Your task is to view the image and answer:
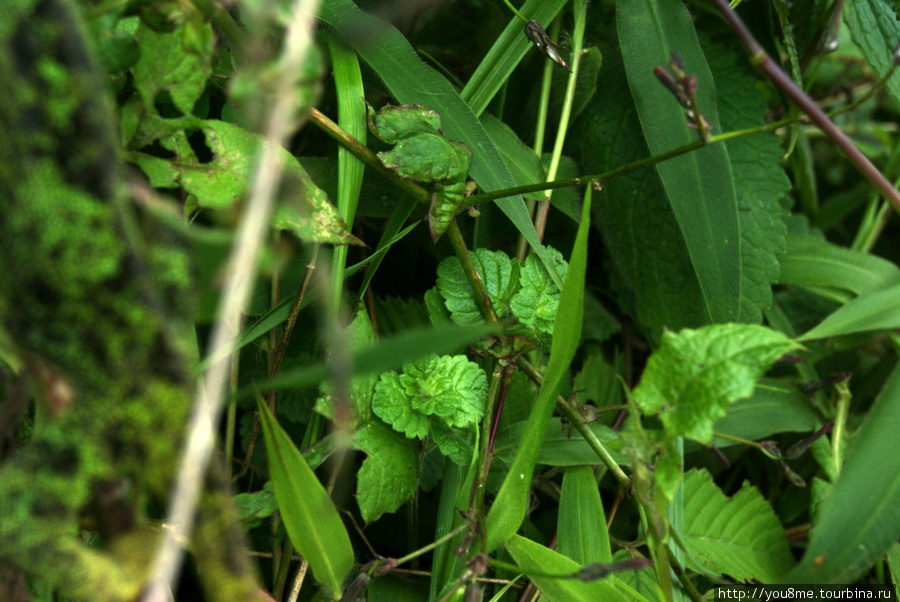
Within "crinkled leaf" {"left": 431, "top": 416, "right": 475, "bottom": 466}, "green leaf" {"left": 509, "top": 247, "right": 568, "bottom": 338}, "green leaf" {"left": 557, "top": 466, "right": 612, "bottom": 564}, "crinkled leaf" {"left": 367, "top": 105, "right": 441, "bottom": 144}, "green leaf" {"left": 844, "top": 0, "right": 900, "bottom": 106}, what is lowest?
"green leaf" {"left": 557, "top": 466, "right": 612, "bottom": 564}

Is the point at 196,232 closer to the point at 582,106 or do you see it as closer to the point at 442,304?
the point at 442,304

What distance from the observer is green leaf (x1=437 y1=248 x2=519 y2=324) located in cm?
87

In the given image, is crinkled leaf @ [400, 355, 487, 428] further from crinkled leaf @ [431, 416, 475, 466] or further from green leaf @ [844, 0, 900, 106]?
green leaf @ [844, 0, 900, 106]

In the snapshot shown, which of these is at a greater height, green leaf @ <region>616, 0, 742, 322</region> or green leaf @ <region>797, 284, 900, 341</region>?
green leaf @ <region>616, 0, 742, 322</region>

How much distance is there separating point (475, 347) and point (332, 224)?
0.28 metres

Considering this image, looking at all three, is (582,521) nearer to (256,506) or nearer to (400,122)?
(256,506)

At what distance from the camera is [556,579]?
2.40ft

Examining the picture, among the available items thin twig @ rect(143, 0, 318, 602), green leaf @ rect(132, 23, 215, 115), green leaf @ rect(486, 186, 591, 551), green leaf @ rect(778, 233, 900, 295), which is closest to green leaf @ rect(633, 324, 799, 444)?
green leaf @ rect(486, 186, 591, 551)

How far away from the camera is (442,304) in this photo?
2.93ft

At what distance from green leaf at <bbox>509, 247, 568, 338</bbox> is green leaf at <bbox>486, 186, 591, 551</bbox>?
114mm

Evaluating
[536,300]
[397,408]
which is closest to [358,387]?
[397,408]

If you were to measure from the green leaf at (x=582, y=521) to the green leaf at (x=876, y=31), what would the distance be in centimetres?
81

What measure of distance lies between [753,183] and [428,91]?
1.96 ft

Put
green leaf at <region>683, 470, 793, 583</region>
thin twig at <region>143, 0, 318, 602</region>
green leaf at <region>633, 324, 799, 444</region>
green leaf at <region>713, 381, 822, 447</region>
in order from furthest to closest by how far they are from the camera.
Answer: green leaf at <region>713, 381, 822, 447</region> < green leaf at <region>683, 470, 793, 583</region> < green leaf at <region>633, 324, 799, 444</region> < thin twig at <region>143, 0, 318, 602</region>
